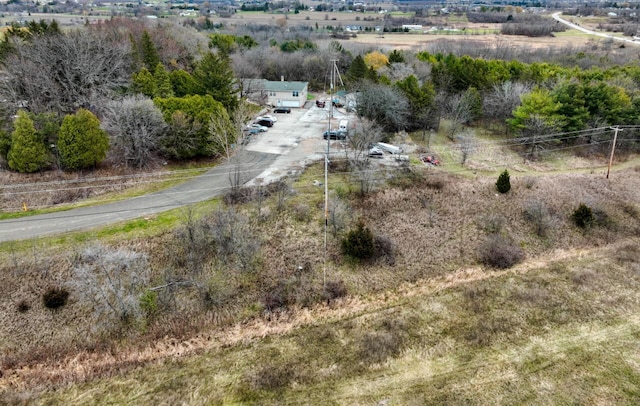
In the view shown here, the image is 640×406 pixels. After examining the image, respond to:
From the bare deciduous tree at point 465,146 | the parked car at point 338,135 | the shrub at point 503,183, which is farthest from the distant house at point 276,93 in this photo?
the shrub at point 503,183

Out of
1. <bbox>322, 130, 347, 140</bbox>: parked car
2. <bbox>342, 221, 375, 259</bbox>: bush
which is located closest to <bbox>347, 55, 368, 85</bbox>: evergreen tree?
<bbox>322, 130, 347, 140</bbox>: parked car

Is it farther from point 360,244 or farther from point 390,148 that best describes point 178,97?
point 360,244

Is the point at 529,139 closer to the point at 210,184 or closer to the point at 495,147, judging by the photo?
the point at 495,147

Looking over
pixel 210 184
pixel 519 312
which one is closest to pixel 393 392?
pixel 519 312

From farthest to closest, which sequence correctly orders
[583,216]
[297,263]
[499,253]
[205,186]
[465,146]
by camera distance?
1. [465,146]
2. [205,186]
3. [583,216]
4. [499,253]
5. [297,263]

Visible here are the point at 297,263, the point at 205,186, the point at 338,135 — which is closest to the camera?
the point at 297,263

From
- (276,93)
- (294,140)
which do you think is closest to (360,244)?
(294,140)
